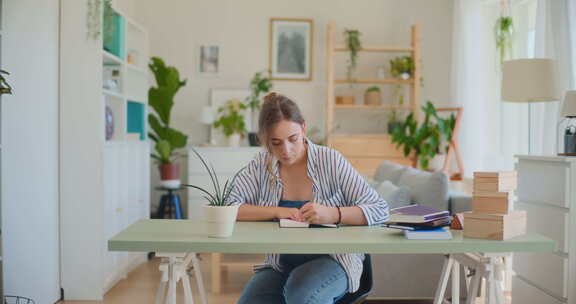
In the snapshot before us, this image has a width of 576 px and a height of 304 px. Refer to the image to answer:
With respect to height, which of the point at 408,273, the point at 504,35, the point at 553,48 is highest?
the point at 504,35

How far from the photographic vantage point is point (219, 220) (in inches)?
64.9

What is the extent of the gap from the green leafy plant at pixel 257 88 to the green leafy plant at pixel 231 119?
11 centimetres

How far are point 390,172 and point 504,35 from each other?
75.0 inches

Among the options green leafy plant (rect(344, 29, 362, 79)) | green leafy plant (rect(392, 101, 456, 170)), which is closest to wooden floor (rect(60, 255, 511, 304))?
green leafy plant (rect(392, 101, 456, 170))

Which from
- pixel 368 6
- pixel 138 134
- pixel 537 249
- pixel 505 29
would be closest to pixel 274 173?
pixel 537 249

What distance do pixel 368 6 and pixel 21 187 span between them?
→ 4.22 meters

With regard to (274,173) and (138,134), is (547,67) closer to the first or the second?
(274,173)

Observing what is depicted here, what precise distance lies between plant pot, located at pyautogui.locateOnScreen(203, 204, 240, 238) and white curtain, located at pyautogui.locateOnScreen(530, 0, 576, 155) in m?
2.70

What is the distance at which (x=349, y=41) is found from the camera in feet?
18.6

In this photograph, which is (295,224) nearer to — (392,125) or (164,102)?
(164,102)

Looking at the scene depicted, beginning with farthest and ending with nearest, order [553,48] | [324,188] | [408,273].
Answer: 1. [553,48]
2. [408,273]
3. [324,188]

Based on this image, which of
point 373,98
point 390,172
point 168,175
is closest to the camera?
point 390,172

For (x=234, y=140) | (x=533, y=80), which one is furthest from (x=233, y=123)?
(x=533, y=80)

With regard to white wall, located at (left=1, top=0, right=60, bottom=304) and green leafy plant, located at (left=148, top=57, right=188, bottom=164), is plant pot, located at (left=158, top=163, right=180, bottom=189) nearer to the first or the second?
green leafy plant, located at (left=148, top=57, right=188, bottom=164)
